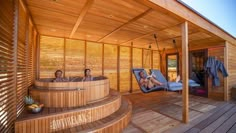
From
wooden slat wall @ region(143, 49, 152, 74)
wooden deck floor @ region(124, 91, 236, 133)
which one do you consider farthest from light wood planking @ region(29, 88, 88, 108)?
wooden slat wall @ region(143, 49, 152, 74)

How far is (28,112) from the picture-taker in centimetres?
216

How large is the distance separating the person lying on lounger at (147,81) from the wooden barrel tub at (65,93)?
172cm

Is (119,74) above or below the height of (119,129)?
above

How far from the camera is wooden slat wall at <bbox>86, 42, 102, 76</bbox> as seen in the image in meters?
5.16

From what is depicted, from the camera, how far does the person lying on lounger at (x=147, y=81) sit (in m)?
3.99

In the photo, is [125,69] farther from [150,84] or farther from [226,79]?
[226,79]

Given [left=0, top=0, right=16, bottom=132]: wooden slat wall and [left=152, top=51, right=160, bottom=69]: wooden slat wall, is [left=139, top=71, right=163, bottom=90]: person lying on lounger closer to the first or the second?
[left=0, top=0, right=16, bottom=132]: wooden slat wall

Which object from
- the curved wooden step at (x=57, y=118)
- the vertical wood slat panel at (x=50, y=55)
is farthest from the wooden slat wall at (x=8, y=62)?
the vertical wood slat panel at (x=50, y=55)

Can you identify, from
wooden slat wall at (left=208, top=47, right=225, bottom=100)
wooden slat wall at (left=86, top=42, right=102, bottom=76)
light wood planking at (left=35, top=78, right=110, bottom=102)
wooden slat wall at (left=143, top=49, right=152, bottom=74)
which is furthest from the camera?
wooden slat wall at (left=143, top=49, right=152, bottom=74)

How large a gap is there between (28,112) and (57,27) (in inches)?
97.0

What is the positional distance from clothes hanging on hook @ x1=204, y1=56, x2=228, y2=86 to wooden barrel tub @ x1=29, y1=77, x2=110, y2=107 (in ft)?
16.0

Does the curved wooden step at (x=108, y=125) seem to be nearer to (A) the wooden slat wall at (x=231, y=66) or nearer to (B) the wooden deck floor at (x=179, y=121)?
(B) the wooden deck floor at (x=179, y=121)

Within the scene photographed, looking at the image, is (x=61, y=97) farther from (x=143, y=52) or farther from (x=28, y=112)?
(x=143, y=52)

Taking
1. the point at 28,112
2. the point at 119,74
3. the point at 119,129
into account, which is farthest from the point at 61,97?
the point at 119,74
